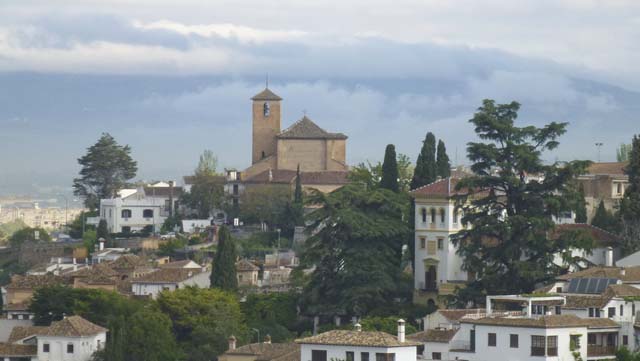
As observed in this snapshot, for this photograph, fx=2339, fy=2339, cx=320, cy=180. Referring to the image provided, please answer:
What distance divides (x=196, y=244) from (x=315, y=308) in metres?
30.4

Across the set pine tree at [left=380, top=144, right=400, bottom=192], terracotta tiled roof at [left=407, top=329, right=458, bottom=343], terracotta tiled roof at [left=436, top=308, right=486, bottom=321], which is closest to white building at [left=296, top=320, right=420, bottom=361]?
terracotta tiled roof at [left=407, top=329, right=458, bottom=343]

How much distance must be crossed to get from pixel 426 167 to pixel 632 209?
12.7 metres

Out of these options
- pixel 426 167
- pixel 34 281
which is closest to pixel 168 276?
Result: pixel 34 281

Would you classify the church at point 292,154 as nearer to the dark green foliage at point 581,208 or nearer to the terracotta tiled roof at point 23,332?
the dark green foliage at point 581,208

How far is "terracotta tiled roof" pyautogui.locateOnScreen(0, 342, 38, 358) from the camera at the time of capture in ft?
274

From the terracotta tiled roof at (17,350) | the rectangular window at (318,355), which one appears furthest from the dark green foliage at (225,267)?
the rectangular window at (318,355)

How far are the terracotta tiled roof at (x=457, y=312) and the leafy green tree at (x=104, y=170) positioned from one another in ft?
206

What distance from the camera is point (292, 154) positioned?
424 feet

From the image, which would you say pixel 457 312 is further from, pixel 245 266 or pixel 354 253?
pixel 245 266

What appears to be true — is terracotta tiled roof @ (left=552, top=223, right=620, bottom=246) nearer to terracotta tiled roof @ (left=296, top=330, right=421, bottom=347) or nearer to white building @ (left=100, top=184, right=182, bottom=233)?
terracotta tiled roof @ (left=296, top=330, right=421, bottom=347)

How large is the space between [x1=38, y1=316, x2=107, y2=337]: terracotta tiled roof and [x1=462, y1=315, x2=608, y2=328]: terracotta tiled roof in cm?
2099

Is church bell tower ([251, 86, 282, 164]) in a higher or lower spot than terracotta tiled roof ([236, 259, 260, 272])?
higher

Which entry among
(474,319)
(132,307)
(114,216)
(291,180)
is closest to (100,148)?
(114,216)

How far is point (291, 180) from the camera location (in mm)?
123625
